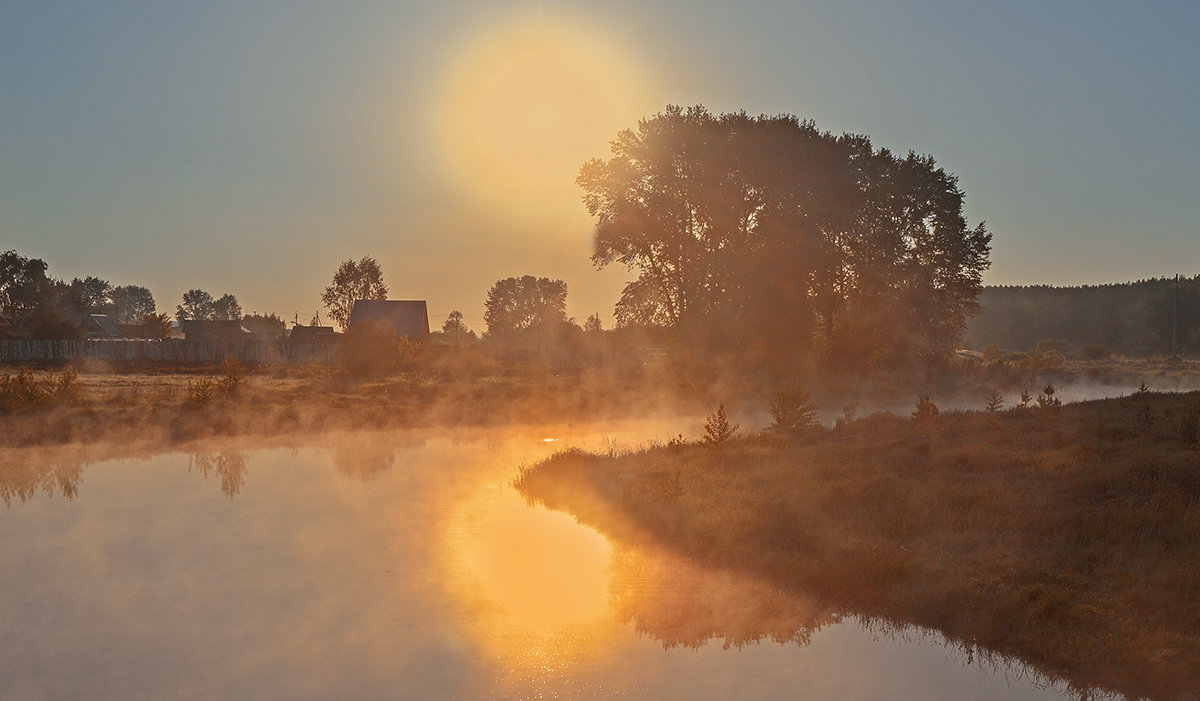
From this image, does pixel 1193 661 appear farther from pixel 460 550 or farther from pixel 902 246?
pixel 902 246

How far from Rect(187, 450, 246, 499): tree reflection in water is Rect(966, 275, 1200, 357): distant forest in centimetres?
8386

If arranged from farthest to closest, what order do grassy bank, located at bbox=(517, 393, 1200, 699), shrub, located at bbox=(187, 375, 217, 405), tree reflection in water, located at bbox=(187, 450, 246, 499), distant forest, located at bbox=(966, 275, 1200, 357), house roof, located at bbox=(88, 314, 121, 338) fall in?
distant forest, located at bbox=(966, 275, 1200, 357), house roof, located at bbox=(88, 314, 121, 338), shrub, located at bbox=(187, 375, 217, 405), tree reflection in water, located at bbox=(187, 450, 246, 499), grassy bank, located at bbox=(517, 393, 1200, 699)

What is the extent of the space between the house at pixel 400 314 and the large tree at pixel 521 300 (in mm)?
52883

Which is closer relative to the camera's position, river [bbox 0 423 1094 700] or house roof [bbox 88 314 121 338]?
river [bbox 0 423 1094 700]

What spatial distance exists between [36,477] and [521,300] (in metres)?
120

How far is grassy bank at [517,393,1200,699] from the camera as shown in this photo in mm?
9555

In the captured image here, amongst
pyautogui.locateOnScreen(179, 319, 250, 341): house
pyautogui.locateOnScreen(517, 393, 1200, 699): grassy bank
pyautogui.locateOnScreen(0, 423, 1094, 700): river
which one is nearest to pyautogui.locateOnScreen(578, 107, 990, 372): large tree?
pyautogui.locateOnScreen(517, 393, 1200, 699): grassy bank

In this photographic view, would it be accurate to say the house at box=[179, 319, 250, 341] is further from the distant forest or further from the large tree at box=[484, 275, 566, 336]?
the distant forest

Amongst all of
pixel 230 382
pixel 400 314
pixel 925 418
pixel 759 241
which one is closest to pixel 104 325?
pixel 400 314

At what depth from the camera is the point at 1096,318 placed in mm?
121688

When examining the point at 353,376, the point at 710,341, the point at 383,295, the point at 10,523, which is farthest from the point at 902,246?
the point at 383,295

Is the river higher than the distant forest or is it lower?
lower

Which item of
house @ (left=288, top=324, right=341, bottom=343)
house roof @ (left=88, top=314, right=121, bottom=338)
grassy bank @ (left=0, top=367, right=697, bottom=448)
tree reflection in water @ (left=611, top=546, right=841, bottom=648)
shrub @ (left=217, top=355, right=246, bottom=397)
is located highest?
house roof @ (left=88, top=314, right=121, bottom=338)

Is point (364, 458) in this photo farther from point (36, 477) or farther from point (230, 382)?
point (230, 382)
